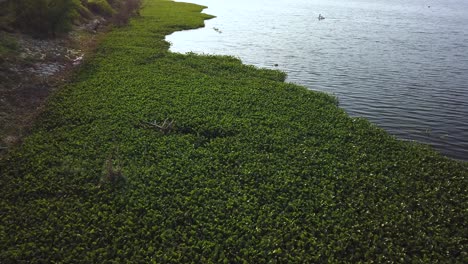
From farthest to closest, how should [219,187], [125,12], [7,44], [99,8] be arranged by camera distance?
1. [125,12]
2. [99,8]
3. [7,44]
4. [219,187]

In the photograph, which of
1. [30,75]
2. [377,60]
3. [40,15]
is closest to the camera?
[30,75]

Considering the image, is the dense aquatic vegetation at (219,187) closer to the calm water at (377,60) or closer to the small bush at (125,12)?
the calm water at (377,60)

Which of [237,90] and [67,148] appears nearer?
[67,148]

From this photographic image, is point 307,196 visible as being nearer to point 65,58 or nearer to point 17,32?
point 65,58

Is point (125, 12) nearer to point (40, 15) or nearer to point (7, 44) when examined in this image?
point (40, 15)

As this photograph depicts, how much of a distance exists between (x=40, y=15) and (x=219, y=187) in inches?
1285

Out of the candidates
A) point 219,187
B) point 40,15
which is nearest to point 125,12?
point 40,15

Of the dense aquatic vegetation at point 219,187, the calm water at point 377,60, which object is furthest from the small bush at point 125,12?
the dense aquatic vegetation at point 219,187

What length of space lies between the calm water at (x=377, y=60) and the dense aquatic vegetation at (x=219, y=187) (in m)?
4.92

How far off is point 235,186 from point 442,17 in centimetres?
8547

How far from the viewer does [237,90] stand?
28234 millimetres

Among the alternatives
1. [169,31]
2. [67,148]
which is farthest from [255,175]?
[169,31]

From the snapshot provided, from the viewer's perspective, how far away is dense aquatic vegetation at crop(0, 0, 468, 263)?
1285cm

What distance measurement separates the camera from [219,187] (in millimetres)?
15961
